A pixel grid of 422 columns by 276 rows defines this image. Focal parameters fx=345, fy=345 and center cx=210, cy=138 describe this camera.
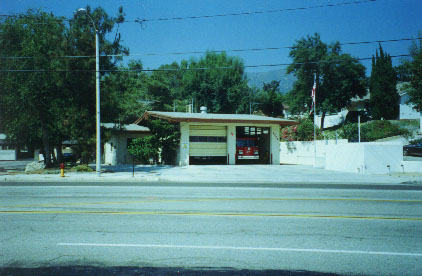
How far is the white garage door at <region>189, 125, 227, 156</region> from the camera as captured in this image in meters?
29.5

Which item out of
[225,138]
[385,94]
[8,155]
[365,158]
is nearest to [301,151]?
[225,138]

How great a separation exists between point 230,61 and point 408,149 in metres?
40.0

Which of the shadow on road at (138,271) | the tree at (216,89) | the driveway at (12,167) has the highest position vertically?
the tree at (216,89)

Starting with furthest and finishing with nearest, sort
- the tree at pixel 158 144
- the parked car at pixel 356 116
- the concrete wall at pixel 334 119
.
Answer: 1. the concrete wall at pixel 334 119
2. the parked car at pixel 356 116
3. the tree at pixel 158 144

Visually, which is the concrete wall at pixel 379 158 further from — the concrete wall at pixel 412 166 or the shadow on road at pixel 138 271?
the shadow on road at pixel 138 271

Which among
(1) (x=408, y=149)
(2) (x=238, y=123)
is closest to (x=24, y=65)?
(2) (x=238, y=123)

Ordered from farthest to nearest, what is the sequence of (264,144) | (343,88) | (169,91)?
(169,91) → (343,88) → (264,144)

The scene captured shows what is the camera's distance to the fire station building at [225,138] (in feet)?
94.5

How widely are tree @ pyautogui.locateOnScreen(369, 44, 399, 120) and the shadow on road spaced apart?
158ft

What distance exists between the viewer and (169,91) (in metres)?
61.8

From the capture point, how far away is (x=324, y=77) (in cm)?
5228

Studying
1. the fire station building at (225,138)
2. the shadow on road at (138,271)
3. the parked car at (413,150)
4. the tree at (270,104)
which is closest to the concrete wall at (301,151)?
the fire station building at (225,138)

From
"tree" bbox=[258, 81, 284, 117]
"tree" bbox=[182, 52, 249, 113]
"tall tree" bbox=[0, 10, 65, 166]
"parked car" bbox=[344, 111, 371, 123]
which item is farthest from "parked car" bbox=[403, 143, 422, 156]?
"tree" bbox=[258, 81, 284, 117]

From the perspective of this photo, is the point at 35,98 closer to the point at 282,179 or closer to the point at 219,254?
the point at 282,179
